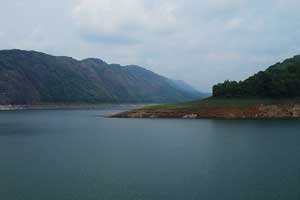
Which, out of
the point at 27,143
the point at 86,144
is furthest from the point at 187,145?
the point at 27,143

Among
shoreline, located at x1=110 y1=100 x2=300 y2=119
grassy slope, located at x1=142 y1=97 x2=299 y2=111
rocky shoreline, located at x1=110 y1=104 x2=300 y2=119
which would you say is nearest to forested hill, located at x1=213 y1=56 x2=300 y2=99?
grassy slope, located at x1=142 y1=97 x2=299 y2=111

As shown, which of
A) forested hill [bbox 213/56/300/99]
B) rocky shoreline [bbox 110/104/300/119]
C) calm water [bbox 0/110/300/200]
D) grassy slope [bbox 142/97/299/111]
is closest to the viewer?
calm water [bbox 0/110/300/200]

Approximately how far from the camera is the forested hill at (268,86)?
144875 millimetres

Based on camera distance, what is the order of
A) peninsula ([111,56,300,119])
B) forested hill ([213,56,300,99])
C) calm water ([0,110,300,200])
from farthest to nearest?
forested hill ([213,56,300,99]) → peninsula ([111,56,300,119]) → calm water ([0,110,300,200])

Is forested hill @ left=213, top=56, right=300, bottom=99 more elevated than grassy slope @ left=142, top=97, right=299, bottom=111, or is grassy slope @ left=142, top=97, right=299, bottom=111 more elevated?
forested hill @ left=213, top=56, right=300, bottom=99

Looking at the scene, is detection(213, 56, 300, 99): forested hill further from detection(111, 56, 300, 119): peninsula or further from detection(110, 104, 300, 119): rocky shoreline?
detection(110, 104, 300, 119): rocky shoreline

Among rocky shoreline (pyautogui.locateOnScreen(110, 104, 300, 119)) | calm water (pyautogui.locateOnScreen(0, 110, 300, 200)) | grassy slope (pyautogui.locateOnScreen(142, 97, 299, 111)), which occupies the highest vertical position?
grassy slope (pyautogui.locateOnScreen(142, 97, 299, 111))

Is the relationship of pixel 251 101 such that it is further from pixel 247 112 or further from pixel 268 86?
pixel 247 112

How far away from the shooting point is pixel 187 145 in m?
65.0

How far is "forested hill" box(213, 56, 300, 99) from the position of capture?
144875 millimetres

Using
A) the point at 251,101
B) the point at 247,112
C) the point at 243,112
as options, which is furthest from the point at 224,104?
the point at 247,112

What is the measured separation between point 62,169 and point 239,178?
20.0 meters

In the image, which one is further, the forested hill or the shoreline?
the forested hill

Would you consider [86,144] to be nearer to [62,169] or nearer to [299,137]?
[62,169]
